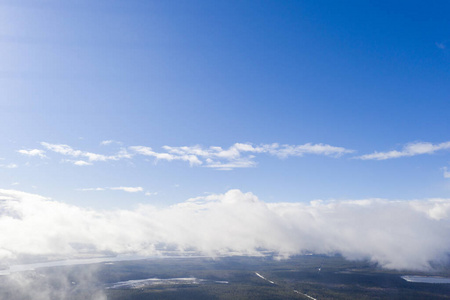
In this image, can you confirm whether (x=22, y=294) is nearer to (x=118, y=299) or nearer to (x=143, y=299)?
(x=118, y=299)

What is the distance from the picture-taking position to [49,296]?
19912 cm

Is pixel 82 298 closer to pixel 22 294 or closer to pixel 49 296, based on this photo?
pixel 49 296

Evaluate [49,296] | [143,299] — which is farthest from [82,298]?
[143,299]

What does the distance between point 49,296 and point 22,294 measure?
18263mm

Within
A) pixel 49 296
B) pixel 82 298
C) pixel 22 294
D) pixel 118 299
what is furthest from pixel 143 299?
pixel 22 294

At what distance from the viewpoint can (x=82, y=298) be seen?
197375 mm

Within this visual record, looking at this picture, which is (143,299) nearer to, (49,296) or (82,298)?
(82,298)

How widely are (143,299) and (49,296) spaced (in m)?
63.3

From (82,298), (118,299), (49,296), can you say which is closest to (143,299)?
(118,299)

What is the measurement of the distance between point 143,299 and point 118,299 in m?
16.1

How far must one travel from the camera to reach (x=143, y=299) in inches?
7869

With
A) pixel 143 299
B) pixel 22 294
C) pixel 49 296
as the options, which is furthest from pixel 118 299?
pixel 22 294

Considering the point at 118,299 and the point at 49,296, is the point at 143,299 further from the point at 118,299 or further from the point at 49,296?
the point at 49,296
